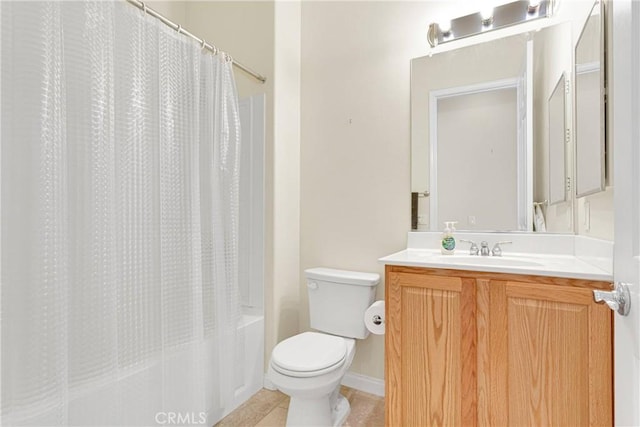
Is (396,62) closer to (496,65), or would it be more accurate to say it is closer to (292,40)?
(496,65)

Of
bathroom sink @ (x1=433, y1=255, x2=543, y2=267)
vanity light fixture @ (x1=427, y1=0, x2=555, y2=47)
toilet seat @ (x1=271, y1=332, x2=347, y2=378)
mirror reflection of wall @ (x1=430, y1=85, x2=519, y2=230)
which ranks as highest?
vanity light fixture @ (x1=427, y1=0, x2=555, y2=47)

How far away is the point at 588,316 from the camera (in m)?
1.08

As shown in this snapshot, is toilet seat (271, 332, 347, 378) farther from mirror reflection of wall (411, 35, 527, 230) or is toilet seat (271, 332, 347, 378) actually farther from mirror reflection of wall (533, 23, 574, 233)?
mirror reflection of wall (533, 23, 574, 233)

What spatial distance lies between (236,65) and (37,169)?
3.74ft

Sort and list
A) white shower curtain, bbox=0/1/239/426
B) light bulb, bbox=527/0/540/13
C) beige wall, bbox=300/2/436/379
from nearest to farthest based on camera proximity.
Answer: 1. white shower curtain, bbox=0/1/239/426
2. light bulb, bbox=527/0/540/13
3. beige wall, bbox=300/2/436/379

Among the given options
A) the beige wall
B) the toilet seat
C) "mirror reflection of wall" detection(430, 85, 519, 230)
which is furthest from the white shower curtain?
"mirror reflection of wall" detection(430, 85, 519, 230)

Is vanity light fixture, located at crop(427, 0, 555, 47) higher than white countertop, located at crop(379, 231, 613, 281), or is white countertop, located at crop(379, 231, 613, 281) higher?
vanity light fixture, located at crop(427, 0, 555, 47)

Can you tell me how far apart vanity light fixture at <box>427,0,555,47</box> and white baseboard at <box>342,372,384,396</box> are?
1.99 metres

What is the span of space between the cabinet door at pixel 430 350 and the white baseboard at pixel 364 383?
578mm

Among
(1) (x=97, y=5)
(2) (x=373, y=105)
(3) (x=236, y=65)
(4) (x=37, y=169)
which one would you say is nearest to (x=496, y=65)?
(2) (x=373, y=105)

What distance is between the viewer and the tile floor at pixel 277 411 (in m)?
1.70

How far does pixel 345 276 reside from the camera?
73.6 inches

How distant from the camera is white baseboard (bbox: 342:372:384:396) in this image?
196 centimetres

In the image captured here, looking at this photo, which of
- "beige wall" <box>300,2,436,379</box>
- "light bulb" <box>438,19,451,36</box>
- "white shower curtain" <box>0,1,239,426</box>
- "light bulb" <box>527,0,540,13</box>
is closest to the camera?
"white shower curtain" <box>0,1,239,426</box>
